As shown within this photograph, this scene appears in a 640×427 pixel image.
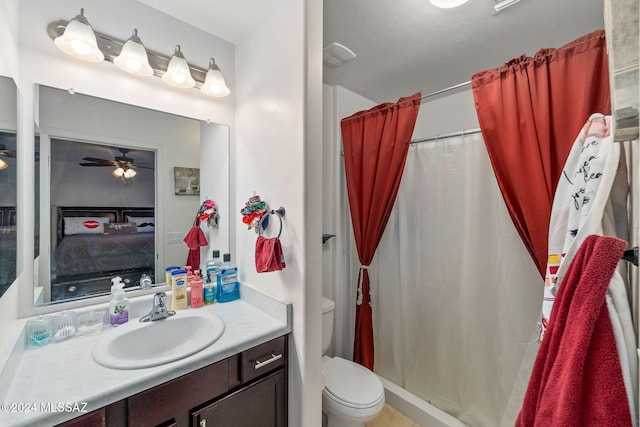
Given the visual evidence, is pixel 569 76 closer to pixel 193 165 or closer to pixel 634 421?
pixel 634 421

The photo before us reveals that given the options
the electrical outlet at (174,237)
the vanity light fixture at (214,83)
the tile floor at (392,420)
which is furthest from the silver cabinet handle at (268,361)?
the vanity light fixture at (214,83)

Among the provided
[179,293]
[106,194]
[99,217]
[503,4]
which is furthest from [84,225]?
[503,4]

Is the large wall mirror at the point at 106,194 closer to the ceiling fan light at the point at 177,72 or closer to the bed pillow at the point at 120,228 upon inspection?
the bed pillow at the point at 120,228

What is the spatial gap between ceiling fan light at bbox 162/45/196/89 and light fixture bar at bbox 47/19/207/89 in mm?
42

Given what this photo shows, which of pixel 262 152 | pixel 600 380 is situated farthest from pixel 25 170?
pixel 600 380

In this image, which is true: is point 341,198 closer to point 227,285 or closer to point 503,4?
point 227,285

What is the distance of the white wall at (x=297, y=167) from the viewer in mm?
1107

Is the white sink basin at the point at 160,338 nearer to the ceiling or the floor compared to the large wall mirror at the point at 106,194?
nearer to the floor

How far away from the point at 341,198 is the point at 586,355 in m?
1.69

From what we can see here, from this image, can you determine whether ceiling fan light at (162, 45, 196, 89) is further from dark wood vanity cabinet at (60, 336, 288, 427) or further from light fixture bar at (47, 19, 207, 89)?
dark wood vanity cabinet at (60, 336, 288, 427)

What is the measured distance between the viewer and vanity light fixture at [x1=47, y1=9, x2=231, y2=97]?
1.04 metres

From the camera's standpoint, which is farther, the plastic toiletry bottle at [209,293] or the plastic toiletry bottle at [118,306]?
the plastic toiletry bottle at [209,293]

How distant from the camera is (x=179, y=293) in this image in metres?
1.25

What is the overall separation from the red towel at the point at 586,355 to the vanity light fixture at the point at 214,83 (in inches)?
65.4
